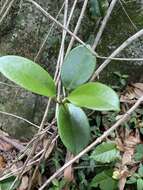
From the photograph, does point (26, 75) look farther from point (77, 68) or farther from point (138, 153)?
point (138, 153)

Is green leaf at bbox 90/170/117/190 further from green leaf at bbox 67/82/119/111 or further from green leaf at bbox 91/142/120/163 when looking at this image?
green leaf at bbox 67/82/119/111

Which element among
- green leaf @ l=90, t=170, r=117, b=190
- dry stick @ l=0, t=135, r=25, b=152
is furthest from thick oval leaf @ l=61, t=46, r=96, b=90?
dry stick @ l=0, t=135, r=25, b=152

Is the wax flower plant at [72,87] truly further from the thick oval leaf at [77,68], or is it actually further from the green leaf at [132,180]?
the green leaf at [132,180]

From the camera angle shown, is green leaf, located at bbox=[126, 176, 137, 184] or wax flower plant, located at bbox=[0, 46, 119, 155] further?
green leaf, located at bbox=[126, 176, 137, 184]

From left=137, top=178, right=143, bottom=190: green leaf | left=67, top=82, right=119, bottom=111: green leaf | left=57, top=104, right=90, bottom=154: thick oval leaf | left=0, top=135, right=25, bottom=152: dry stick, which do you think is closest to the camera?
left=67, top=82, right=119, bottom=111: green leaf

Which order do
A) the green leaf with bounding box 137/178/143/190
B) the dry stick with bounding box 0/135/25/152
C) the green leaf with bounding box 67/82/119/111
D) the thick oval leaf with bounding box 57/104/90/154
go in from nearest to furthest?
the green leaf with bounding box 67/82/119/111
the thick oval leaf with bounding box 57/104/90/154
the green leaf with bounding box 137/178/143/190
the dry stick with bounding box 0/135/25/152

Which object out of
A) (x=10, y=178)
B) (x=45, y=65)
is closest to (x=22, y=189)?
(x=10, y=178)

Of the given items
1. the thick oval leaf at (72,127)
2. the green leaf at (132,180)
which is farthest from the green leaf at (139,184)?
the thick oval leaf at (72,127)
